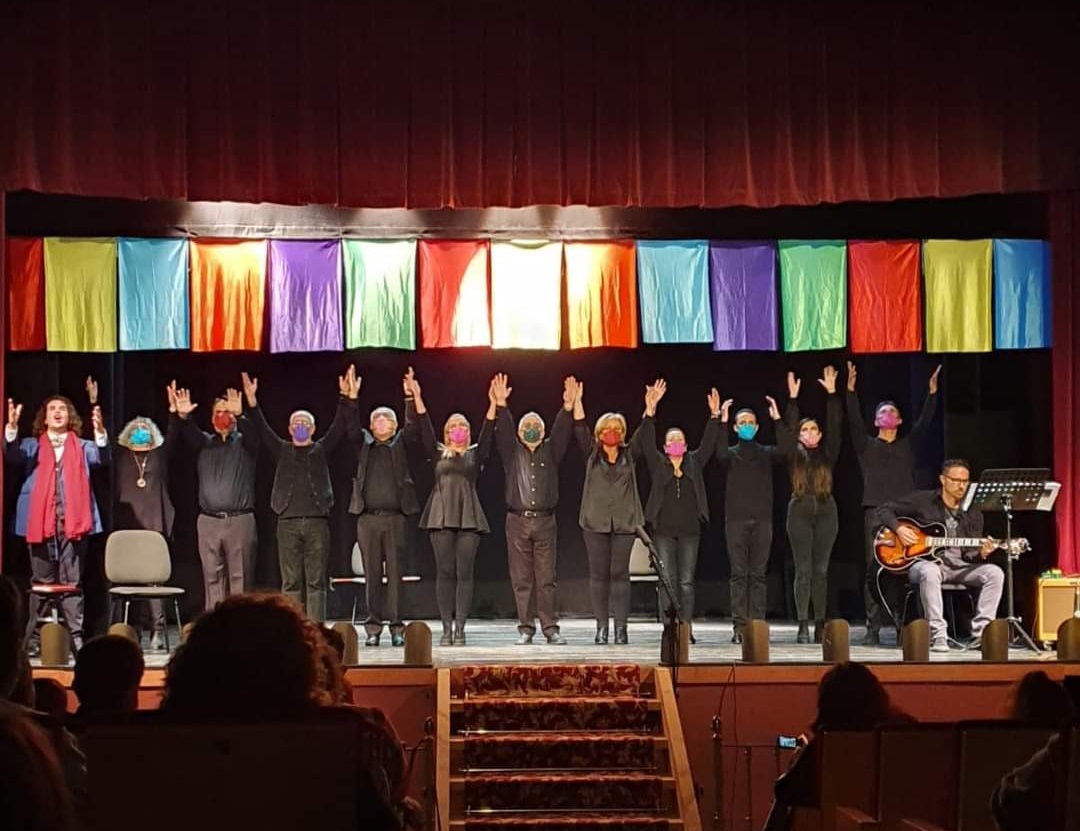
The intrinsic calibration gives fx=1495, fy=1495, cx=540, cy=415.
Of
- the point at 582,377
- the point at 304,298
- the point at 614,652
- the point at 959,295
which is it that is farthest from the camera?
the point at 582,377

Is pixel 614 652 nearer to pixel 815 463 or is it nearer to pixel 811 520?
pixel 811 520

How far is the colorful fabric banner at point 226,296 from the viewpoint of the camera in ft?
37.6

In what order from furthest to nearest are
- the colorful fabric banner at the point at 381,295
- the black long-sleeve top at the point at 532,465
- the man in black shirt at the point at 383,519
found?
1. the colorful fabric banner at the point at 381,295
2. the man in black shirt at the point at 383,519
3. the black long-sleeve top at the point at 532,465

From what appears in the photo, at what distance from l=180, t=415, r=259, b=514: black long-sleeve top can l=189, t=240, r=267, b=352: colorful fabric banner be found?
2.43ft

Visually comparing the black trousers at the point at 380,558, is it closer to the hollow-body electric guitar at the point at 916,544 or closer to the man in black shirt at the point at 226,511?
the man in black shirt at the point at 226,511

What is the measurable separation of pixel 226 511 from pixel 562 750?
424 cm

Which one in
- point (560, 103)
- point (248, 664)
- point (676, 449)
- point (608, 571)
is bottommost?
point (608, 571)

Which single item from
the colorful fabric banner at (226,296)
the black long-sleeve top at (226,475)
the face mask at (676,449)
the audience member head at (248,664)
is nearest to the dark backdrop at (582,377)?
the colorful fabric banner at (226,296)

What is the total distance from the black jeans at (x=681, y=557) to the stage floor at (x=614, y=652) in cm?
42

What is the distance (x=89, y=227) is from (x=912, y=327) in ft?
21.8

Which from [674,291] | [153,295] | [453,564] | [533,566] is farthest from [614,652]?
[153,295]

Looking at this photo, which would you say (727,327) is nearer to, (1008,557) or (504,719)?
(1008,557)

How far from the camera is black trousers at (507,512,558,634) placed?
1091 cm

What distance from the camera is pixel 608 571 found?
11078 millimetres
